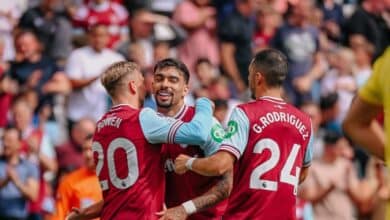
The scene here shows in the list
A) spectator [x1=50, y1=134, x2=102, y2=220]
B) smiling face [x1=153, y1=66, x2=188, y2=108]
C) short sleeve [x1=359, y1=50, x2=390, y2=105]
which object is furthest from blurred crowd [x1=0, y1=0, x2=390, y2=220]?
short sleeve [x1=359, y1=50, x2=390, y2=105]

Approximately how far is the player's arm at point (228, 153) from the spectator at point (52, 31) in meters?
8.38

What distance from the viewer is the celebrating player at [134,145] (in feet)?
32.3

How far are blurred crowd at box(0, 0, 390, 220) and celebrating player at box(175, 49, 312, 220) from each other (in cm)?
467

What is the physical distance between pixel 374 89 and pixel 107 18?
36.1 feet

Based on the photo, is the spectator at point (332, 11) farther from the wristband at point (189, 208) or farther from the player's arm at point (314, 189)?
the wristband at point (189, 208)

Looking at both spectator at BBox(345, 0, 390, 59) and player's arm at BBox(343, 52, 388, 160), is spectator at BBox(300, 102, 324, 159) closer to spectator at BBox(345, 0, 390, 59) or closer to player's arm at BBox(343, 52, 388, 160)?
spectator at BBox(345, 0, 390, 59)

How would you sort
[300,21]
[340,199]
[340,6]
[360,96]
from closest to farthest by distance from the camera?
1. [360,96]
2. [340,199]
3. [300,21]
4. [340,6]

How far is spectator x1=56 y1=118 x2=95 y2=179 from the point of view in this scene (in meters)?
16.3

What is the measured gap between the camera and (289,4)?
1969cm

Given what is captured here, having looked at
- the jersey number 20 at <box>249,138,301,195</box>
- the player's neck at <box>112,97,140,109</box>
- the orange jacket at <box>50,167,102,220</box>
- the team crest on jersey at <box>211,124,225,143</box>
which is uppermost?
the player's neck at <box>112,97,140,109</box>

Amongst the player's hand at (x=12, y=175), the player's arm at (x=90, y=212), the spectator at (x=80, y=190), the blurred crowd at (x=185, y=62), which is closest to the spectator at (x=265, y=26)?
the blurred crowd at (x=185, y=62)

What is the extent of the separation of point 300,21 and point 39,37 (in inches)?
138

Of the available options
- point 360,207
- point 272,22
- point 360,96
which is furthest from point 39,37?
point 360,96

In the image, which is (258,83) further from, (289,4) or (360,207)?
(289,4)
